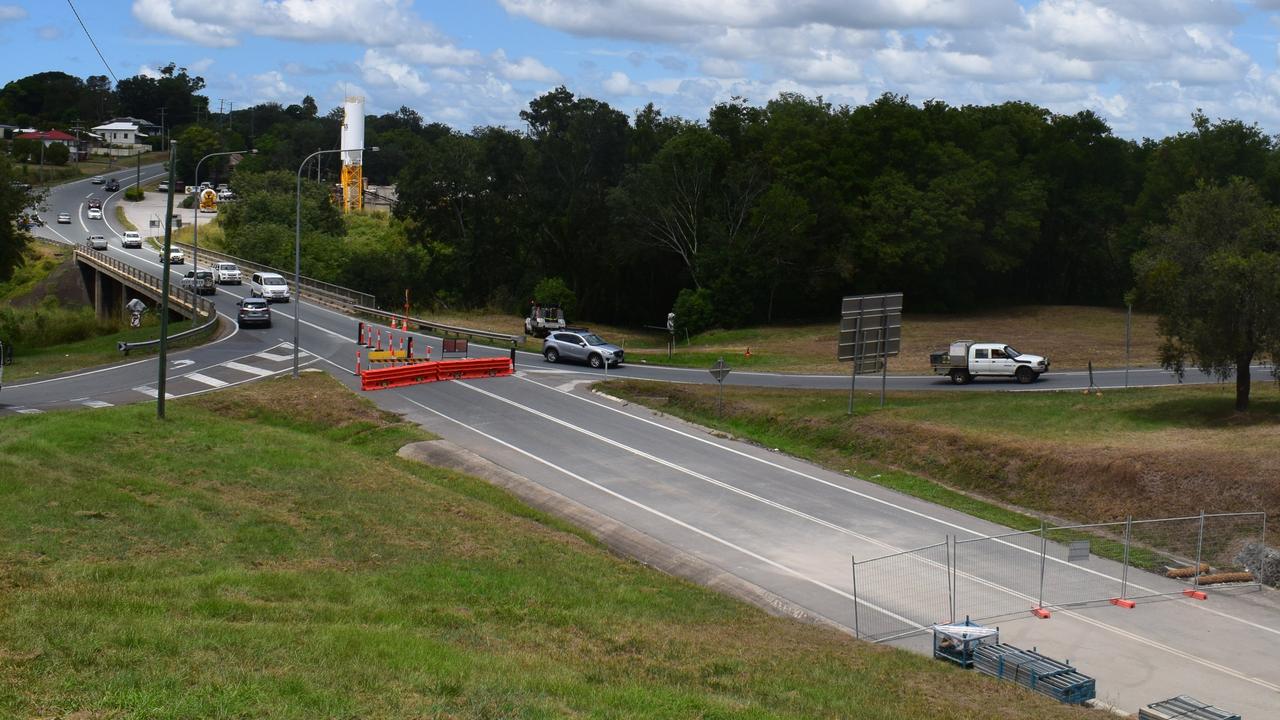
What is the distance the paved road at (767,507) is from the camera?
19.3m

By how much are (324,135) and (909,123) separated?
12047cm

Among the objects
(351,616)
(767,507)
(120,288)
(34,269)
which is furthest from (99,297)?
(351,616)

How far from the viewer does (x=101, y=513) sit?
2006 cm

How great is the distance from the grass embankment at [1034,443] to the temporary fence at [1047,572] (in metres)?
1.60

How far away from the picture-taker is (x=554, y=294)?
7788 centimetres

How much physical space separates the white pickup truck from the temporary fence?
1877cm

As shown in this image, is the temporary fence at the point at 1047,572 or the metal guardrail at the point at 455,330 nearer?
the temporary fence at the point at 1047,572

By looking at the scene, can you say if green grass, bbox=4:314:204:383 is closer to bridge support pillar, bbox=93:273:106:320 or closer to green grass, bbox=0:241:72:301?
bridge support pillar, bbox=93:273:106:320

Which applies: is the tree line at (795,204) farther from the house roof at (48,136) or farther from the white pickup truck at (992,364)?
the house roof at (48,136)

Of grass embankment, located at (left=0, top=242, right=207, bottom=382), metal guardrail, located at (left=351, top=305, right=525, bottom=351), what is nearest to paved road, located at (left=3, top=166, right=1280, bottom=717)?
grass embankment, located at (left=0, top=242, right=207, bottom=382)

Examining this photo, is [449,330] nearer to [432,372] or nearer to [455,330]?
[455,330]

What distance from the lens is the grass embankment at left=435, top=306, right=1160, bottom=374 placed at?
176 feet

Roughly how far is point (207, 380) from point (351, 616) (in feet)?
107

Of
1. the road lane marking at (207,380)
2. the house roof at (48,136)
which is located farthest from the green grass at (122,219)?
the road lane marking at (207,380)
